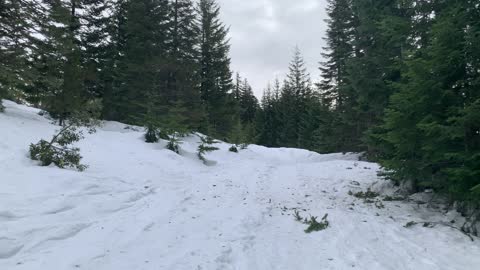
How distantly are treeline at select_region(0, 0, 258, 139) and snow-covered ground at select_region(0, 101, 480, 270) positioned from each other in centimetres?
415

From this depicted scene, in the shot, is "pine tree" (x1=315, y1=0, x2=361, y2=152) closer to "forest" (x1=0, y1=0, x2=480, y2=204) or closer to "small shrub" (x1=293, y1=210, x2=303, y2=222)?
"forest" (x1=0, y1=0, x2=480, y2=204)

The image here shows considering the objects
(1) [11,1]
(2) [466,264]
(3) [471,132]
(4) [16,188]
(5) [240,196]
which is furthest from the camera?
(1) [11,1]

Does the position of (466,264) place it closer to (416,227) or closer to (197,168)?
(416,227)

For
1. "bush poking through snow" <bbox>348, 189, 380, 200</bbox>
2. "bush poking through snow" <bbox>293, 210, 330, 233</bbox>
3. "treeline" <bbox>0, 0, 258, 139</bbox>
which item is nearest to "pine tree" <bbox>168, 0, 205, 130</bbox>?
"treeline" <bbox>0, 0, 258, 139</bbox>

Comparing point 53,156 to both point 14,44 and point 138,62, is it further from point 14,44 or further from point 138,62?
point 138,62

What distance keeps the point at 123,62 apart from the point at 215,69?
12.4 m

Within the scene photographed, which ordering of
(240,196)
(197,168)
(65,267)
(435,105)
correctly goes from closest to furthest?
(65,267) → (435,105) → (240,196) → (197,168)

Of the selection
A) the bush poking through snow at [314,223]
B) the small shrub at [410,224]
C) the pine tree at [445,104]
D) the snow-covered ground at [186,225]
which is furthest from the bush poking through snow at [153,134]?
the small shrub at [410,224]

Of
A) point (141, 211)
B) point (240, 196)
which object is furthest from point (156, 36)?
point (141, 211)

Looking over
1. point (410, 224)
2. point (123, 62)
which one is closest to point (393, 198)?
point (410, 224)

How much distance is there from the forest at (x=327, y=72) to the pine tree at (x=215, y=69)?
11 cm

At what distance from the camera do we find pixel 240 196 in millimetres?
9336

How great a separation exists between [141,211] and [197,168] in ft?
21.8

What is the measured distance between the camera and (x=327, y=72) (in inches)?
1454
